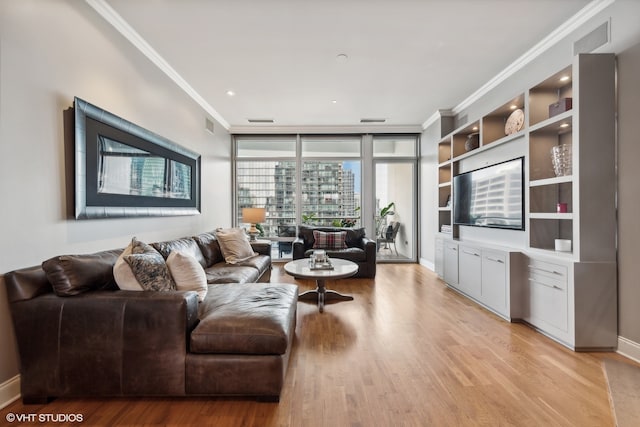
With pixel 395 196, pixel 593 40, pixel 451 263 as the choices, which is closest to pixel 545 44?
pixel 593 40

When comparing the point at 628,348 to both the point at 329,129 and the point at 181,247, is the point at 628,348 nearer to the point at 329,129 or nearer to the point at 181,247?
the point at 181,247

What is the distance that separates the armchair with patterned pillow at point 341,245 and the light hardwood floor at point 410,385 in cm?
189

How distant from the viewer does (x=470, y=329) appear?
281 centimetres

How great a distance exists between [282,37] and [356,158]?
3.61 meters

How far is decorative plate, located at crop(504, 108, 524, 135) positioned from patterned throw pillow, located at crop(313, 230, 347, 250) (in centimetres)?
297

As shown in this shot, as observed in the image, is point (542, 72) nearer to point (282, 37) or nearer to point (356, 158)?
point (282, 37)

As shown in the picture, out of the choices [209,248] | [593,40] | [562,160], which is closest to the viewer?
[593,40]

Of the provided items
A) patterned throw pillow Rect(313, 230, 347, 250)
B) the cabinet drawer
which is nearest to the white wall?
patterned throw pillow Rect(313, 230, 347, 250)

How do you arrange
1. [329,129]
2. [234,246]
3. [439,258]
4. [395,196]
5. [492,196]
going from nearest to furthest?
[492,196], [234,246], [439,258], [329,129], [395,196]

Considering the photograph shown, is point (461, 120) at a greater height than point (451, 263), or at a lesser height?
greater

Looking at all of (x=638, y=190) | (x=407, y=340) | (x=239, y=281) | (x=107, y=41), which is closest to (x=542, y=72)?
(x=638, y=190)

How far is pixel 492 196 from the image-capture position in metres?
3.63

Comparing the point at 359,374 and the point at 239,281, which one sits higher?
the point at 239,281

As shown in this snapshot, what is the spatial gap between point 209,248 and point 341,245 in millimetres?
2356
